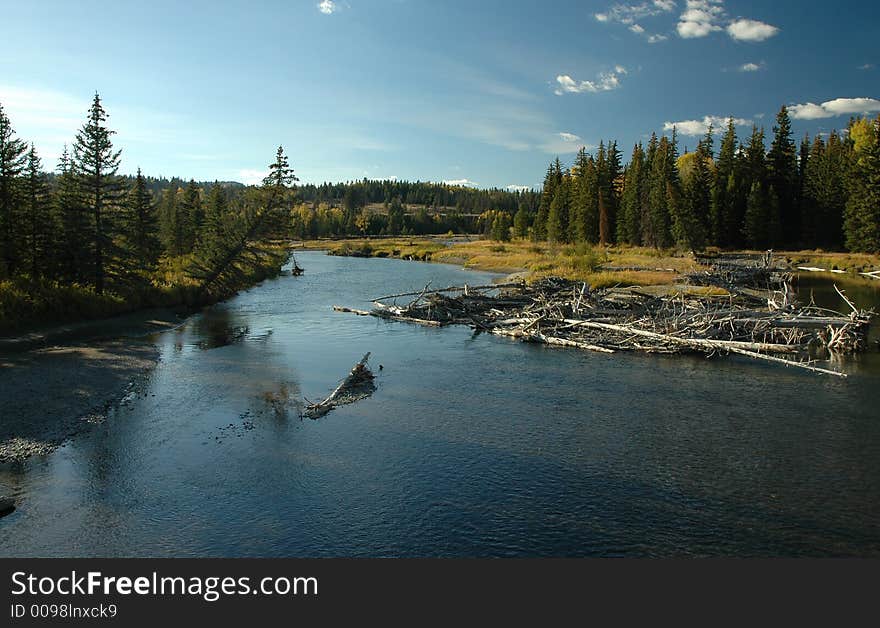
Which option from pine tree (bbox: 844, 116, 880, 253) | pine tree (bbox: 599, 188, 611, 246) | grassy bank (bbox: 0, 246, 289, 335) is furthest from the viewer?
pine tree (bbox: 599, 188, 611, 246)

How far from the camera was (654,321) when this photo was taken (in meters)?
29.9

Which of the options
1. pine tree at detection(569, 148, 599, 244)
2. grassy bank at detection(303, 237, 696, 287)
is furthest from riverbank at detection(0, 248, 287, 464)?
pine tree at detection(569, 148, 599, 244)

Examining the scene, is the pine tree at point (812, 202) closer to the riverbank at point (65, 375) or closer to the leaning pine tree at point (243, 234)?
the leaning pine tree at point (243, 234)

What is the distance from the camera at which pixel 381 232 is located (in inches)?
7338

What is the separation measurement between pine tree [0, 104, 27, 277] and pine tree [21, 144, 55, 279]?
579 millimetres

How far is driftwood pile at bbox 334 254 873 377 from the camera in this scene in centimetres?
2698

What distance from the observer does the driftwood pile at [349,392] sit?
19531mm

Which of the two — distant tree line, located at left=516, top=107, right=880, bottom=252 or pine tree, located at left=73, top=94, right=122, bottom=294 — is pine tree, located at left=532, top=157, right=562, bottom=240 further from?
pine tree, located at left=73, top=94, right=122, bottom=294

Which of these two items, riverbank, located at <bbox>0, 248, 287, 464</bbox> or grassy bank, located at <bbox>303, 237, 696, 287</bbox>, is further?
grassy bank, located at <bbox>303, 237, 696, 287</bbox>

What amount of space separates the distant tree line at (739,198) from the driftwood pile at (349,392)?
66109 mm

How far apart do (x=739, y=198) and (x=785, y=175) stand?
9.72 metres

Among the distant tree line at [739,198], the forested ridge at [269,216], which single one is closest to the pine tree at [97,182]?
the forested ridge at [269,216]

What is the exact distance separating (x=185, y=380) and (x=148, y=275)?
3004 cm

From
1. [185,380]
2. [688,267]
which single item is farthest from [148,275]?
[688,267]
